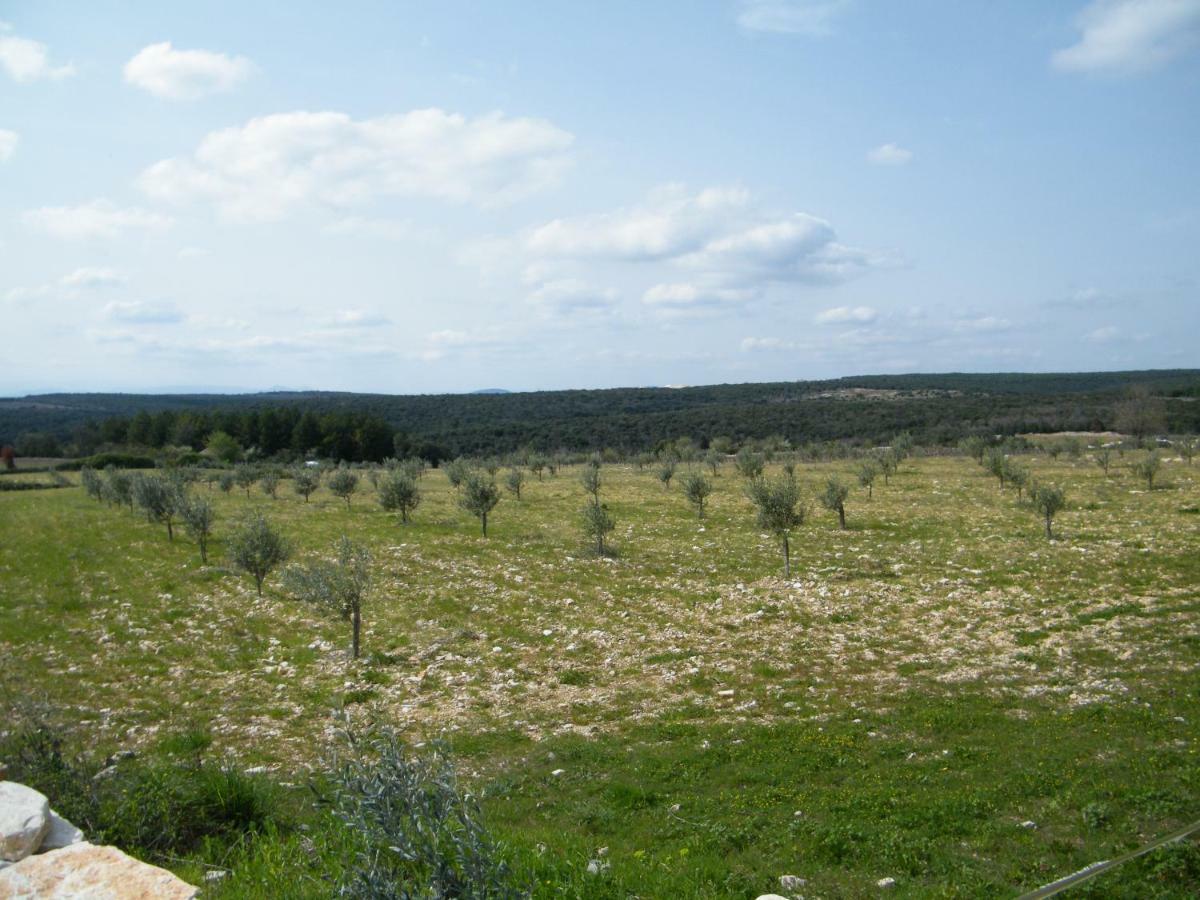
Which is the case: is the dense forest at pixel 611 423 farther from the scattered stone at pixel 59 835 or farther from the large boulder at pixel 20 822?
the large boulder at pixel 20 822

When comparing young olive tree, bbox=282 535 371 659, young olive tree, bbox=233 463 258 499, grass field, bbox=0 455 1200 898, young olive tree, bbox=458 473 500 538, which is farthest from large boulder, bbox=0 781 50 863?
young olive tree, bbox=233 463 258 499

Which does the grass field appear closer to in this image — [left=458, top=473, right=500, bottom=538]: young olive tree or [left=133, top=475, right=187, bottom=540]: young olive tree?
[left=458, top=473, right=500, bottom=538]: young olive tree

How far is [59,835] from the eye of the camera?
6254 millimetres

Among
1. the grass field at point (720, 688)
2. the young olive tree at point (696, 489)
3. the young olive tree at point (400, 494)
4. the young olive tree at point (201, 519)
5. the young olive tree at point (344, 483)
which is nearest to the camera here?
the grass field at point (720, 688)

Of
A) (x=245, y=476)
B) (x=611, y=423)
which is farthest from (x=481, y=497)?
(x=611, y=423)

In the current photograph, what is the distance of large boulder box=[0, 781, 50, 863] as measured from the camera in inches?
226

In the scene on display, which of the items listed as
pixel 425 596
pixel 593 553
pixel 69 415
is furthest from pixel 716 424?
pixel 69 415

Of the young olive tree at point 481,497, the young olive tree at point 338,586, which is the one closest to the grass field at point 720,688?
the young olive tree at point 338,586

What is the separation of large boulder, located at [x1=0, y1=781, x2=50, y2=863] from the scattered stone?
10cm

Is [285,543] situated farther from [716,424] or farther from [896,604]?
[716,424]

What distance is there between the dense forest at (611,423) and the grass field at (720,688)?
206 feet

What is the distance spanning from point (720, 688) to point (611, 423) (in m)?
96.8

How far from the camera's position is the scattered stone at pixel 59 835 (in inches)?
240

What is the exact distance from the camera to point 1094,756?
30.2 feet
